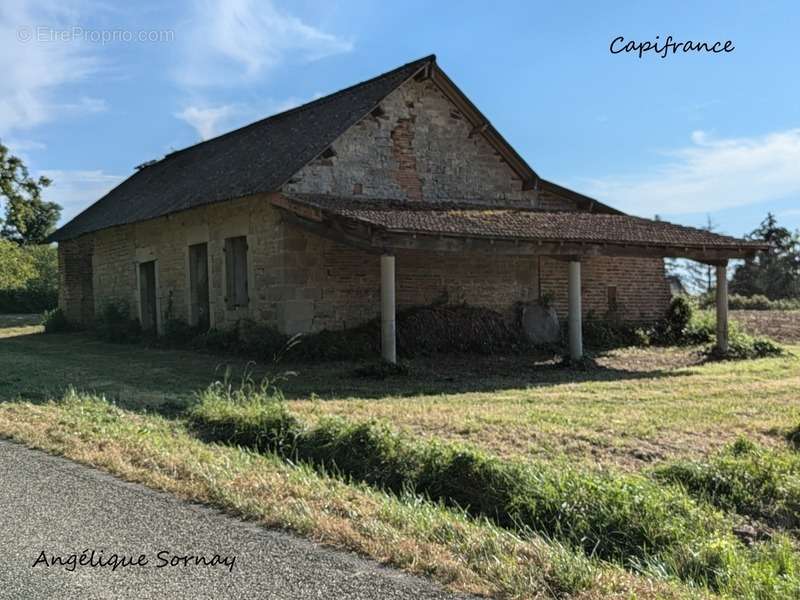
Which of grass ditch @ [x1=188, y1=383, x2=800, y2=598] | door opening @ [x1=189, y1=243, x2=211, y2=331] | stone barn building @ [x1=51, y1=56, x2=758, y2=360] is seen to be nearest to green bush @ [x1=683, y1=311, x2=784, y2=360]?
stone barn building @ [x1=51, y1=56, x2=758, y2=360]

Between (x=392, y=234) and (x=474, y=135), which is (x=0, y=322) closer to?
(x=474, y=135)

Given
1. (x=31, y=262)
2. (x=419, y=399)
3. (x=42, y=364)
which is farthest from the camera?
(x=31, y=262)

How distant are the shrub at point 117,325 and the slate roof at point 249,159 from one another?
7.35ft

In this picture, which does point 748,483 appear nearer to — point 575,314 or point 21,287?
point 575,314

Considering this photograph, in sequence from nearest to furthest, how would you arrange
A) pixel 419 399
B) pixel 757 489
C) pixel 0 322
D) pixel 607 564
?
pixel 607 564 < pixel 757 489 < pixel 419 399 < pixel 0 322

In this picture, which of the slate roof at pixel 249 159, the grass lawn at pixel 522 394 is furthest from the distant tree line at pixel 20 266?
the grass lawn at pixel 522 394

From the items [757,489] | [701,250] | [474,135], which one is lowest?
[757,489]

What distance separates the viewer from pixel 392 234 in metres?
12.9

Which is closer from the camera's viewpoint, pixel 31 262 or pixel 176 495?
pixel 176 495

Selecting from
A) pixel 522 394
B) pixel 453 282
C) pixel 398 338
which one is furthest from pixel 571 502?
pixel 453 282

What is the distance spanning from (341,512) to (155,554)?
1.25m

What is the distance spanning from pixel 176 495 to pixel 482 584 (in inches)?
99.8

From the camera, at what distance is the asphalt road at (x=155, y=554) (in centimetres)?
387

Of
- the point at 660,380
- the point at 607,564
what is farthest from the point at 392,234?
the point at 607,564
